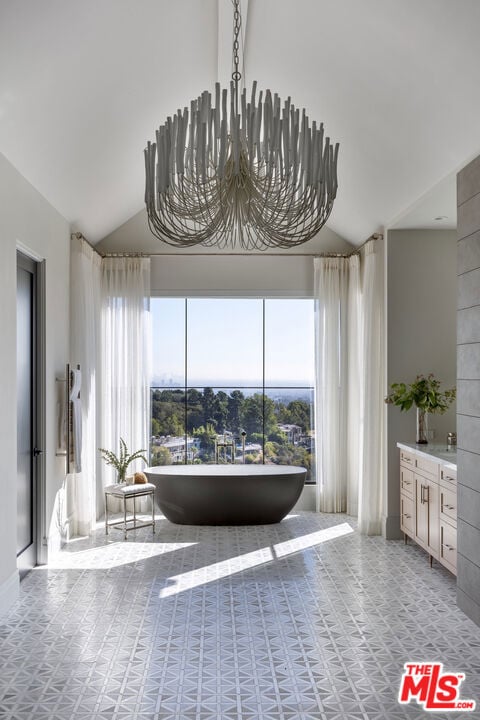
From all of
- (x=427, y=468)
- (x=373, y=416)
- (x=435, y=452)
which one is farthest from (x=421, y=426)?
(x=427, y=468)

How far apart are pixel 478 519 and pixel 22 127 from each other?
366 centimetres

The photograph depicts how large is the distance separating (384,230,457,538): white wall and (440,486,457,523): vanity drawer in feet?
4.08

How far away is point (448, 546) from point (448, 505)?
0.94 feet

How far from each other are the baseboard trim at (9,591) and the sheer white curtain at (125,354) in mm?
2744

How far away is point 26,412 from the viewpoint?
17.1 ft

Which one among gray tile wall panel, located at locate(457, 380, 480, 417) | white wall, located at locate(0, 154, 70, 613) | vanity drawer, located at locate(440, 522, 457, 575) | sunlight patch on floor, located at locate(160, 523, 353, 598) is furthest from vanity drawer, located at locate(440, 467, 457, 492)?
white wall, located at locate(0, 154, 70, 613)

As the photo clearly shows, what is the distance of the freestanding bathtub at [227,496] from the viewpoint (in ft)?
21.7

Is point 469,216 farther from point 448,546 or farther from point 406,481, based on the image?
point 406,481

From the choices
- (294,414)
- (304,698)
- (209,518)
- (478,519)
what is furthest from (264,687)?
(294,414)

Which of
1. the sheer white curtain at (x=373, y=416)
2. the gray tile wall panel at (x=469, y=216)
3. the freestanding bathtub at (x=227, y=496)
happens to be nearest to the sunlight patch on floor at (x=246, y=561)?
the sheer white curtain at (x=373, y=416)

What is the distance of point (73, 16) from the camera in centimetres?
354

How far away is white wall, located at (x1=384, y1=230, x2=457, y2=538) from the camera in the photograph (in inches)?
244

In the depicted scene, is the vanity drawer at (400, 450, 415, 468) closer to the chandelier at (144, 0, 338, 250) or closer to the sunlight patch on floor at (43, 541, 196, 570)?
the sunlight patch on floor at (43, 541, 196, 570)

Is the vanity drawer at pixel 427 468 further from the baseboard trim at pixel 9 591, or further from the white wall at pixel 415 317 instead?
the baseboard trim at pixel 9 591
